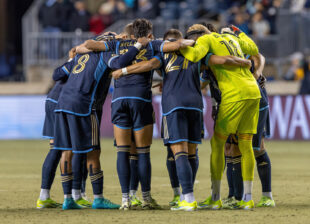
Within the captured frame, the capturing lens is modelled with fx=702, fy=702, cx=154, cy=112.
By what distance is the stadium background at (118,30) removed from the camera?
16.0 metres

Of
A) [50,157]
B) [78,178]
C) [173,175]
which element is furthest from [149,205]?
[50,157]

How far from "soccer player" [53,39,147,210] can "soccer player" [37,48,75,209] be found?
210 millimetres

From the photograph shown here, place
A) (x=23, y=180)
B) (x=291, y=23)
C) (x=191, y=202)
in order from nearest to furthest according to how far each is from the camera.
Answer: (x=191, y=202)
(x=23, y=180)
(x=291, y=23)

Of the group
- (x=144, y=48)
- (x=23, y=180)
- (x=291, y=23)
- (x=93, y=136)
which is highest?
(x=291, y=23)

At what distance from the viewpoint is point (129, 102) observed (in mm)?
8172

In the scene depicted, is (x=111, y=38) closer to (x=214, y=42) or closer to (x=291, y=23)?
(x=214, y=42)

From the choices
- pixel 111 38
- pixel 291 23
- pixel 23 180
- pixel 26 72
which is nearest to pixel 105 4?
pixel 26 72

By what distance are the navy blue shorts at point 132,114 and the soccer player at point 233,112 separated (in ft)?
2.72

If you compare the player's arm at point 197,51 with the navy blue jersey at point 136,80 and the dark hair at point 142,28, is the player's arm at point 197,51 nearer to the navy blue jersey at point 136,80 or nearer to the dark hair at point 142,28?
the navy blue jersey at point 136,80

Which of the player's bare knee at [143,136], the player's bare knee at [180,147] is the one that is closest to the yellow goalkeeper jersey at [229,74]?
the player's bare knee at [180,147]

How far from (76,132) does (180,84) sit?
1.35 m

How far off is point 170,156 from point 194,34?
1.55 metres

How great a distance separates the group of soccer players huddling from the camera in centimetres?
806

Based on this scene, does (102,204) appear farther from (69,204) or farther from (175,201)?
(175,201)
